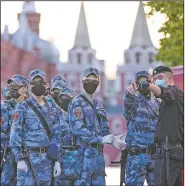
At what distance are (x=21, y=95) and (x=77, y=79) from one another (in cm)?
10680

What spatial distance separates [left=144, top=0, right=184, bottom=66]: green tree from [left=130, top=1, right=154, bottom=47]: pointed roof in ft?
280

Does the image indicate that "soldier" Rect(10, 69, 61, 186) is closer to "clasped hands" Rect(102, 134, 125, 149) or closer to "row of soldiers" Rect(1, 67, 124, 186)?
"row of soldiers" Rect(1, 67, 124, 186)

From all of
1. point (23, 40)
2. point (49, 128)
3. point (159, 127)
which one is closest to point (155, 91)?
point (159, 127)

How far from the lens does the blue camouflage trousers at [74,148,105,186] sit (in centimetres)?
1331

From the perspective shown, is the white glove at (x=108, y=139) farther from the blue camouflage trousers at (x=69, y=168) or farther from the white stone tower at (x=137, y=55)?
the white stone tower at (x=137, y=55)

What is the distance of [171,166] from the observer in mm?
11578

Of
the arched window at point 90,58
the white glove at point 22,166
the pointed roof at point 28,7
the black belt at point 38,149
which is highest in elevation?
the pointed roof at point 28,7

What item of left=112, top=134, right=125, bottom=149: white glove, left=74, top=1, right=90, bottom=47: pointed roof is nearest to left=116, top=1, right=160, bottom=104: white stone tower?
left=74, top=1, right=90, bottom=47: pointed roof

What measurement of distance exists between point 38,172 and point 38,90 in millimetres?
1154

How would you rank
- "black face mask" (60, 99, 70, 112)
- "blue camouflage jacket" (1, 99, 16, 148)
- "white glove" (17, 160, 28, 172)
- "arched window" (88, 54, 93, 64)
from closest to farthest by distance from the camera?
"white glove" (17, 160, 28, 172)
"blue camouflage jacket" (1, 99, 16, 148)
"black face mask" (60, 99, 70, 112)
"arched window" (88, 54, 93, 64)

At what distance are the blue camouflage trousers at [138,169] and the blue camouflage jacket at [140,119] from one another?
0.19 m

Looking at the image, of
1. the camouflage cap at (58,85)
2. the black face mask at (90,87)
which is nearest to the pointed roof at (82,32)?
the camouflage cap at (58,85)

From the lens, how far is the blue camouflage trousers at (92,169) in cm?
1331

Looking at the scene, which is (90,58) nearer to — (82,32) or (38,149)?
(82,32)
